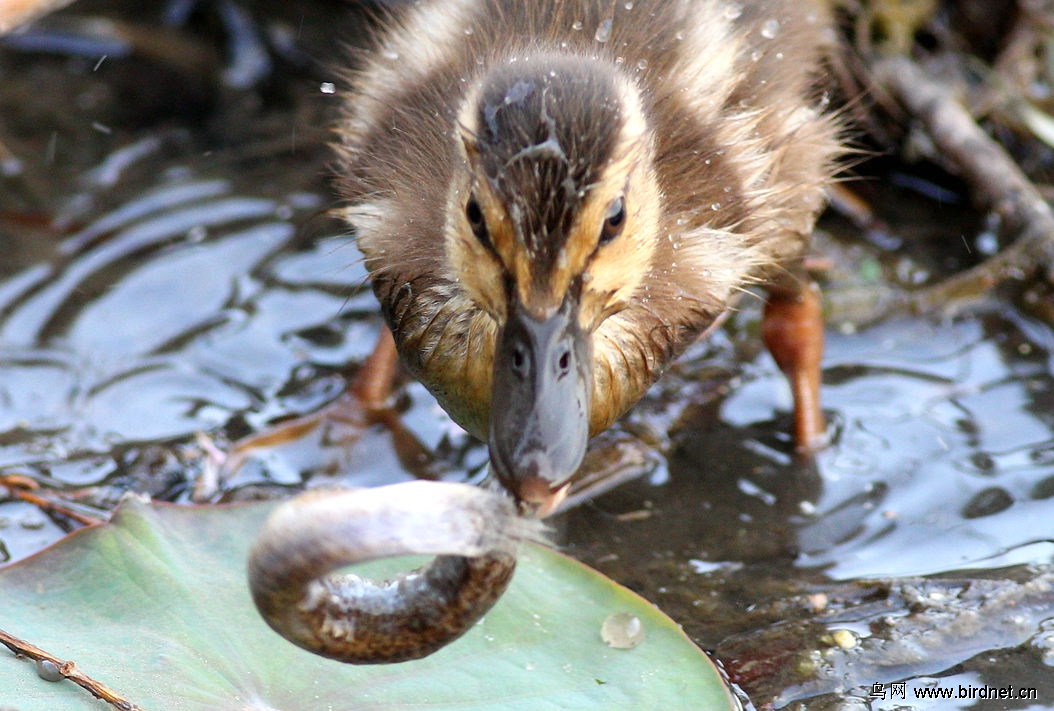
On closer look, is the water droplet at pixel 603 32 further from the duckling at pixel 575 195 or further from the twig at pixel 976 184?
the twig at pixel 976 184

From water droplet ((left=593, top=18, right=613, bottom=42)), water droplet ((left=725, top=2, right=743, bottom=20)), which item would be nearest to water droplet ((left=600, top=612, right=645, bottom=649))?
water droplet ((left=593, top=18, right=613, bottom=42))

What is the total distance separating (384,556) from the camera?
179 cm

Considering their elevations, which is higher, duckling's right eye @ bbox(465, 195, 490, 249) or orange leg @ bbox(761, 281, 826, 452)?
duckling's right eye @ bbox(465, 195, 490, 249)

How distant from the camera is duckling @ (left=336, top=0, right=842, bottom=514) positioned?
2150 mm

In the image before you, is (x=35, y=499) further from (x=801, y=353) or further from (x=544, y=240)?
(x=801, y=353)

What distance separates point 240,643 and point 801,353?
1.75 metres

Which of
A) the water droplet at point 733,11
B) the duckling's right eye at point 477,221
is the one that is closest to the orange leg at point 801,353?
the water droplet at point 733,11

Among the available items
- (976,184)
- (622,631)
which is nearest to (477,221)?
(622,631)

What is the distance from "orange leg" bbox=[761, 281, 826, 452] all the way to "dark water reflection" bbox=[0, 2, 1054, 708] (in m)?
0.07

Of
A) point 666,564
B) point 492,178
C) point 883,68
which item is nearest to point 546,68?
point 492,178

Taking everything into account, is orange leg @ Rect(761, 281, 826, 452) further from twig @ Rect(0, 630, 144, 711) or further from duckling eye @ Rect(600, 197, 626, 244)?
twig @ Rect(0, 630, 144, 711)

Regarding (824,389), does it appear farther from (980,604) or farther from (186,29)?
(186,29)

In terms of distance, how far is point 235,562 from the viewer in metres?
2.53

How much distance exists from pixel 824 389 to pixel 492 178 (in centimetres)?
175
